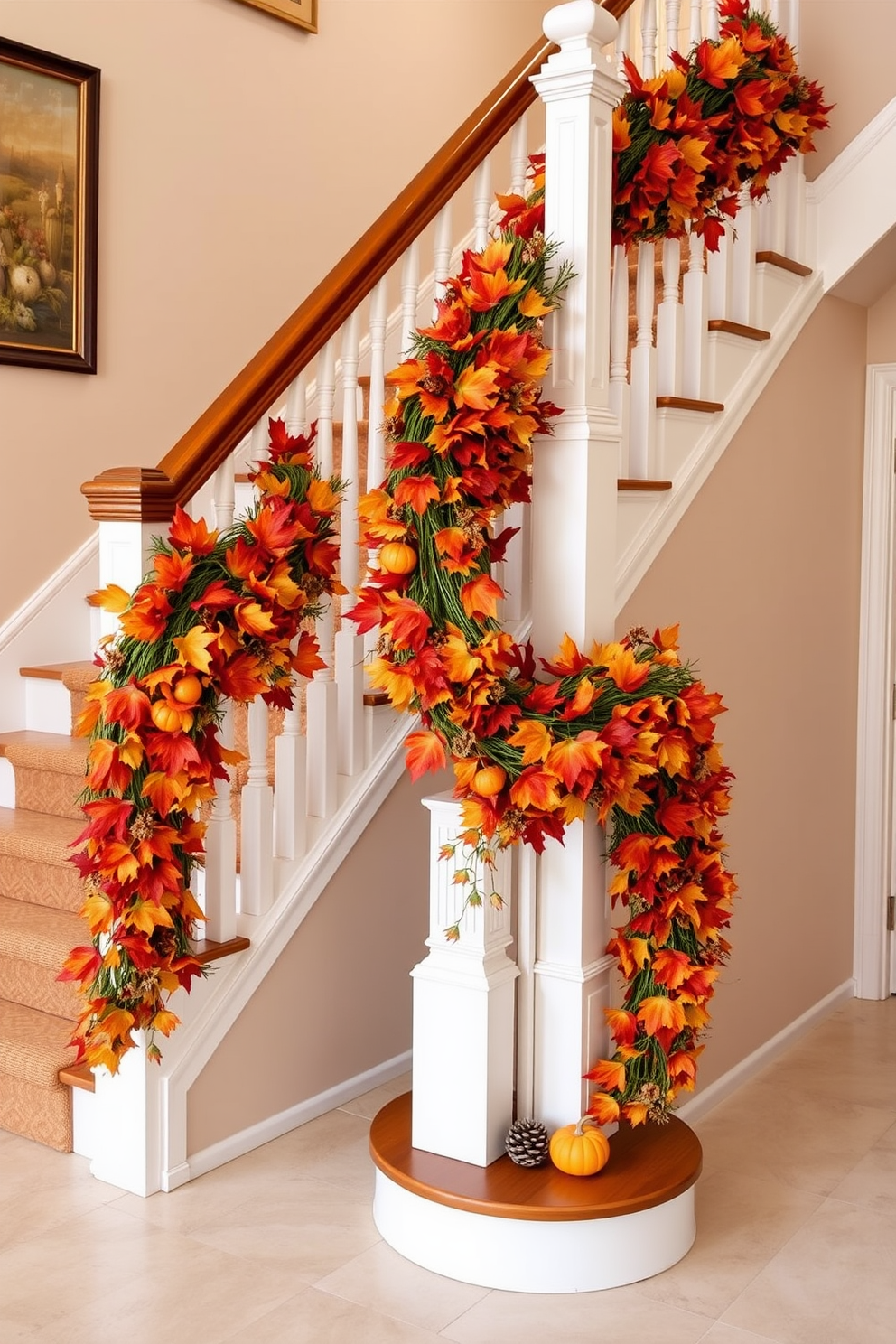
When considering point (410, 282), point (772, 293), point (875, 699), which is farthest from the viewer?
point (875, 699)

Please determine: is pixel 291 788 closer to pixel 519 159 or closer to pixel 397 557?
pixel 397 557

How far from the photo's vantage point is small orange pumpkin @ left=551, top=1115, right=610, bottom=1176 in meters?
2.42

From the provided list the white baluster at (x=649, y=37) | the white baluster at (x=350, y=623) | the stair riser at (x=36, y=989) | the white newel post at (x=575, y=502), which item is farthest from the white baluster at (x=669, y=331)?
the stair riser at (x=36, y=989)

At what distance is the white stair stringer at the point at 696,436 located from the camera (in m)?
2.91

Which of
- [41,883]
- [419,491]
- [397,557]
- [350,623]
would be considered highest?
[419,491]

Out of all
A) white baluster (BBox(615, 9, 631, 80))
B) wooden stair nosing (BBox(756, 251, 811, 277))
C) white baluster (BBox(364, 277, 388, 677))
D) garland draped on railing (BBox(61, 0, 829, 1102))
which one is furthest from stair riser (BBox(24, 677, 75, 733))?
white baluster (BBox(615, 9, 631, 80))

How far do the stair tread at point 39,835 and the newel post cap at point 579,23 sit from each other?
79.6 inches

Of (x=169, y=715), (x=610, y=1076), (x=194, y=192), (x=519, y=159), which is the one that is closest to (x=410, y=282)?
(x=519, y=159)

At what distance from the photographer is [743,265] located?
329cm

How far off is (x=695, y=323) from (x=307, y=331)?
0.93m

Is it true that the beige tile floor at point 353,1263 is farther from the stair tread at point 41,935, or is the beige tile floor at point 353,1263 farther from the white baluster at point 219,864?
the white baluster at point 219,864

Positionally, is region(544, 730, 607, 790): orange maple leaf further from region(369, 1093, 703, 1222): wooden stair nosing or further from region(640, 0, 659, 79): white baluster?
region(640, 0, 659, 79): white baluster

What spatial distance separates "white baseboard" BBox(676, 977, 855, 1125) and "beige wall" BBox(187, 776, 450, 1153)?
72 centimetres

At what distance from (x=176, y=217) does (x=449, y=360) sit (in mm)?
2119
